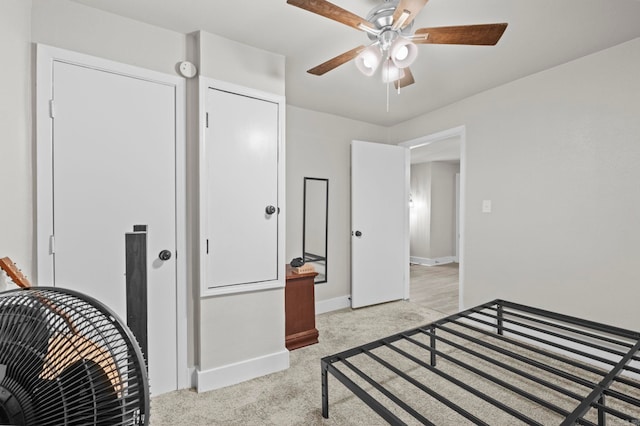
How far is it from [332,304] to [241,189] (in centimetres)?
199

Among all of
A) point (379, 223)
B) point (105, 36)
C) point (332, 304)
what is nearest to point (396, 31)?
point (105, 36)

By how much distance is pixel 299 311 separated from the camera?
8.58 feet

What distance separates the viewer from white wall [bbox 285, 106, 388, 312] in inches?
129

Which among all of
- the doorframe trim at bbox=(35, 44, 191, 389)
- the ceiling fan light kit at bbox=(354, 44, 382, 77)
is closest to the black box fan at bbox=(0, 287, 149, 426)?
the doorframe trim at bbox=(35, 44, 191, 389)

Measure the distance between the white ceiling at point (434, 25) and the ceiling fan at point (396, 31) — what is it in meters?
0.22

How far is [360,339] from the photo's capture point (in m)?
2.71

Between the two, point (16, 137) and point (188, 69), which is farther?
point (188, 69)

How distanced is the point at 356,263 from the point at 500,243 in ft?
4.88

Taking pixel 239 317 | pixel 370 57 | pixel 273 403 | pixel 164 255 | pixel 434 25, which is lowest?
pixel 273 403

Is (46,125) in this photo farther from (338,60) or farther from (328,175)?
(328,175)

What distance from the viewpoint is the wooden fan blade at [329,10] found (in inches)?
50.9

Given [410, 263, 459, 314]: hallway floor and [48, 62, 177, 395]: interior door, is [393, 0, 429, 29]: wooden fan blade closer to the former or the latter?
[48, 62, 177, 395]: interior door

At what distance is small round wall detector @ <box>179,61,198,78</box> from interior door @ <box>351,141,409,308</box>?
1.97m

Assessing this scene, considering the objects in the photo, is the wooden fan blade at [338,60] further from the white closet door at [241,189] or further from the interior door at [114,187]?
the interior door at [114,187]
